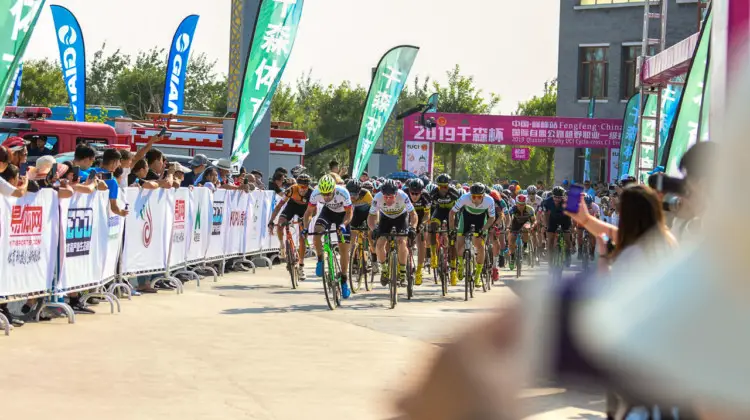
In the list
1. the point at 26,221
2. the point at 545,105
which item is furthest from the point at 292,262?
the point at 545,105

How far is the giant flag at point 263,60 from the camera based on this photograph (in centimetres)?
2377

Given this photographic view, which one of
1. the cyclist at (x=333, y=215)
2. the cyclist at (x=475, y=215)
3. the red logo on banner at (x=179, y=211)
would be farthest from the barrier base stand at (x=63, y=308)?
the cyclist at (x=475, y=215)

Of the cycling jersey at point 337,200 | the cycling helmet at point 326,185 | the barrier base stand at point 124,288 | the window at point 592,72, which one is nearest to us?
the barrier base stand at point 124,288

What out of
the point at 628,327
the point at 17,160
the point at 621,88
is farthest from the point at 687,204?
the point at 621,88

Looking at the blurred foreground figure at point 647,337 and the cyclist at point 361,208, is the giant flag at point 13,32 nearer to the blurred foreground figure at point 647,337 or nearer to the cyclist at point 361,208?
the cyclist at point 361,208

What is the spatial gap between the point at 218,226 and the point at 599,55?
153 feet

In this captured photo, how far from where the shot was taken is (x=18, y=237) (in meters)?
11.6

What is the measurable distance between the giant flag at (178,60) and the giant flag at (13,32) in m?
26.1

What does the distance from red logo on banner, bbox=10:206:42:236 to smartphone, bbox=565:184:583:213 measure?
934 centimetres

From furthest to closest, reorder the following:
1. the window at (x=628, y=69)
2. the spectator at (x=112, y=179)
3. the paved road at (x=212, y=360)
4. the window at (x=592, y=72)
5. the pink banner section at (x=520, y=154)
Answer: the pink banner section at (x=520, y=154) < the window at (x=592, y=72) < the window at (x=628, y=69) < the spectator at (x=112, y=179) < the paved road at (x=212, y=360)

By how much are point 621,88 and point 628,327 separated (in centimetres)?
6312

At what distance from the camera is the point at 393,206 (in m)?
18.0

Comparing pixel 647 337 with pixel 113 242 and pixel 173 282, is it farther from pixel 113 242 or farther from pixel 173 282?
pixel 173 282

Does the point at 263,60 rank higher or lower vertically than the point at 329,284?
higher
